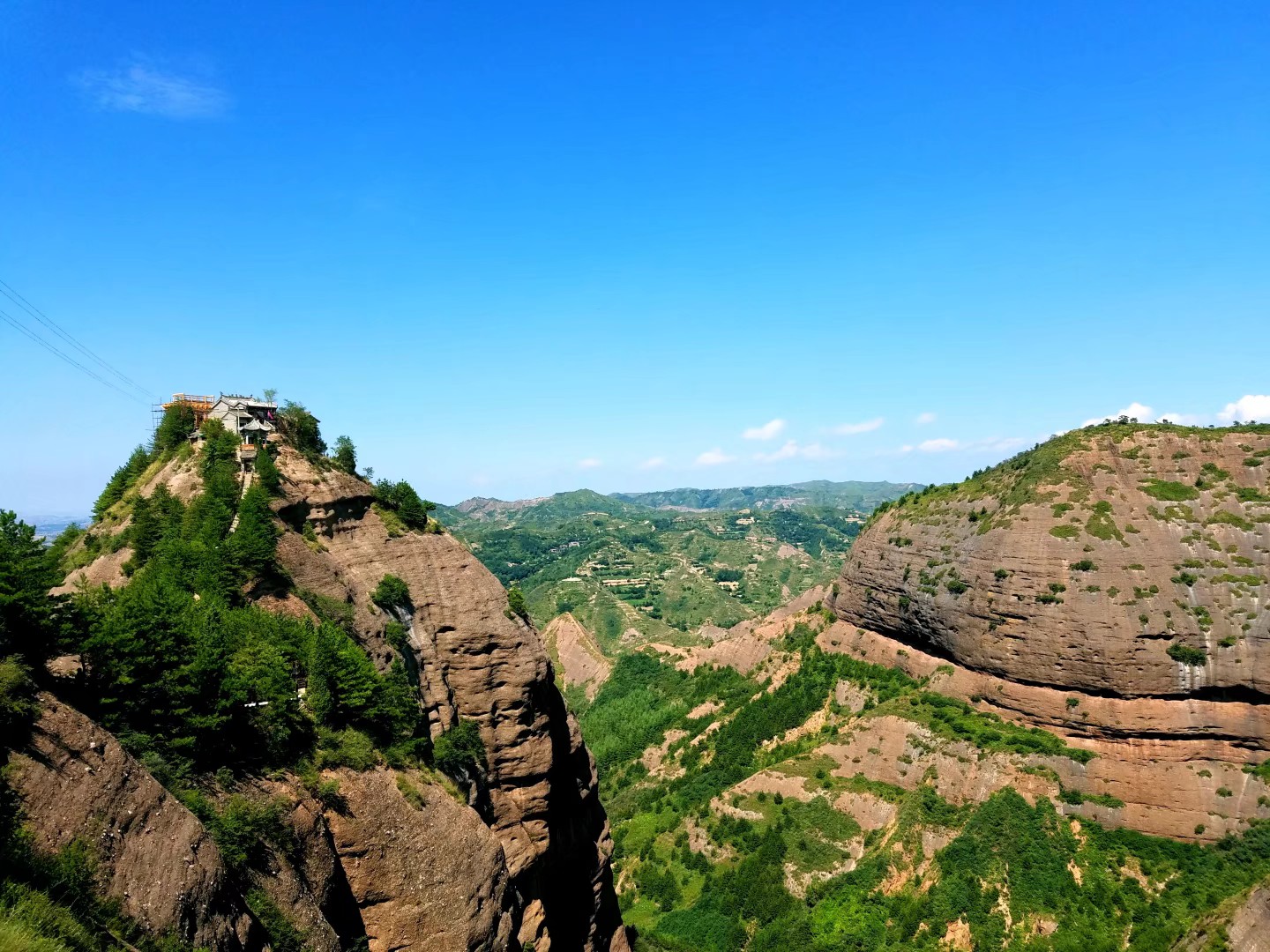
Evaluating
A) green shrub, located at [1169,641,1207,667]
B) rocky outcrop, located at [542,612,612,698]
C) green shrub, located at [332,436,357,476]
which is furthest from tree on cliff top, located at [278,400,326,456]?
rocky outcrop, located at [542,612,612,698]

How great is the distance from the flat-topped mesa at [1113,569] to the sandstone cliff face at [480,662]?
41182 mm

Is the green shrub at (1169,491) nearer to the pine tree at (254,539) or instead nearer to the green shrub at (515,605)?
the green shrub at (515,605)

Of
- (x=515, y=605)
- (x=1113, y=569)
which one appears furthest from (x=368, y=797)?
(x=1113, y=569)

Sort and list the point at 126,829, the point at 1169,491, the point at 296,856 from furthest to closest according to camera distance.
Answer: the point at 1169,491, the point at 296,856, the point at 126,829

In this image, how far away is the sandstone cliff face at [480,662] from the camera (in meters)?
32.5

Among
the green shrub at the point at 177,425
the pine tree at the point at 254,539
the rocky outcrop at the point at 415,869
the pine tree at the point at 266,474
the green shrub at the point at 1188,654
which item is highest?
the green shrub at the point at 177,425

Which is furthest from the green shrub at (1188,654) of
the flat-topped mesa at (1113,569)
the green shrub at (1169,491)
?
the green shrub at (1169,491)

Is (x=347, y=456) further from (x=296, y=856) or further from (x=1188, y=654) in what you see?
(x=1188, y=654)

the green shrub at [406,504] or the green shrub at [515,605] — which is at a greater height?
the green shrub at [406,504]

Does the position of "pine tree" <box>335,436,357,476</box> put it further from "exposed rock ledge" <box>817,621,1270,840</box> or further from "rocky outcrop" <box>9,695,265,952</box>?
"exposed rock ledge" <box>817,621,1270,840</box>

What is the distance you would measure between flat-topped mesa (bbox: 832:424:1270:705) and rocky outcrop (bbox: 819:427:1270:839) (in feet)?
0.40

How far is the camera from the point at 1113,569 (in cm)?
5447

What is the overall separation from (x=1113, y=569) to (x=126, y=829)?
64370 millimetres

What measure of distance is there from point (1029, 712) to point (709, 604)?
140351 millimetres
